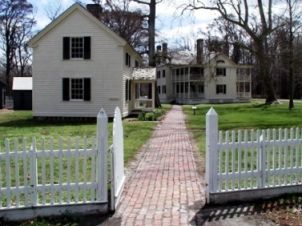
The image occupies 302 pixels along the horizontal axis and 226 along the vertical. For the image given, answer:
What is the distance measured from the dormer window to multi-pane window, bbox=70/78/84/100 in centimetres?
150

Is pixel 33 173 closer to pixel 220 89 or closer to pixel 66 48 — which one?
pixel 66 48

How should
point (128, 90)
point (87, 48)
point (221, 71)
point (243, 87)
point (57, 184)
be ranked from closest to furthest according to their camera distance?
point (57, 184), point (87, 48), point (128, 90), point (221, 71), point (243, 87)

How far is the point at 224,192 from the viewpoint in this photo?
7688mm

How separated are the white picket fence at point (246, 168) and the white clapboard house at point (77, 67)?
2189 centimetres

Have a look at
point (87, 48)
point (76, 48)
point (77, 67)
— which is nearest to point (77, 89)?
point (77, 67)

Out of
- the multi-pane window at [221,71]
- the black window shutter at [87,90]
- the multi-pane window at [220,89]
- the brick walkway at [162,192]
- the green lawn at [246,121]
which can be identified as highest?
the multi-pane window at [221,71]

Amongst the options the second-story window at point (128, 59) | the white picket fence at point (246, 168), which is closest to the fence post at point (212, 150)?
the white picket fence at point (246, 168)

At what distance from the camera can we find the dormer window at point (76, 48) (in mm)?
29469

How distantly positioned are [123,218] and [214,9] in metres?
37.0

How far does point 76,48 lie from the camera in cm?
2992

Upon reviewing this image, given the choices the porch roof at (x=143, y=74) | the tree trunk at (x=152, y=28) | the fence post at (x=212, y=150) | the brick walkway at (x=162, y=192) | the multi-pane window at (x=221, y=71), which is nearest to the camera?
the brick walkway at (x=162, y=192)

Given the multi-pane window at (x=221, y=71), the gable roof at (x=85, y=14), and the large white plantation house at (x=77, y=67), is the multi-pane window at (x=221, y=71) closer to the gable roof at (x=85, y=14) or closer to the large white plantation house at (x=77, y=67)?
the large white plantation house at (x=77, y=67)

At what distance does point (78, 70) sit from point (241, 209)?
77.5ft

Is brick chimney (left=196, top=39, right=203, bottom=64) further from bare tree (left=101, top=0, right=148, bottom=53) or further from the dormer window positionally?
the dormer window
